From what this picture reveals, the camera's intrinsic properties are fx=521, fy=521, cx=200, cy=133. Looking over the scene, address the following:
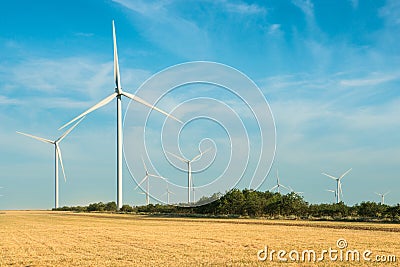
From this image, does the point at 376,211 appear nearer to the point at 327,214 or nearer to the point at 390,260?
the point at 327,214

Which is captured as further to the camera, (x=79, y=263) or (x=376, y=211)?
(x=376, y=211)

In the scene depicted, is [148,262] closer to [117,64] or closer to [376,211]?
[117,64]

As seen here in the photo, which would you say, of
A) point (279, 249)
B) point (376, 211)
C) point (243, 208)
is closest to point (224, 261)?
point (279, 249)

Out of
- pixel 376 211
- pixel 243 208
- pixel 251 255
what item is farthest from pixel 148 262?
pixel 243 208

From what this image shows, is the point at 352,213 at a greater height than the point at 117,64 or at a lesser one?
lesser

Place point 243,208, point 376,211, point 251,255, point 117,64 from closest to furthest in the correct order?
1. point 251,255
2. point 117,64
3. point 376,211
4. point 243,208

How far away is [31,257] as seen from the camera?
111 feet

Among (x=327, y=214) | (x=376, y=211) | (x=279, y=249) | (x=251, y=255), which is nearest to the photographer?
(x=251, y=255)

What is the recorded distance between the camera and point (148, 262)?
3019 cm

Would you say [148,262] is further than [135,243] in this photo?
No

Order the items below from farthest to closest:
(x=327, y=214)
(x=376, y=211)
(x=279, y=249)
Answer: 1. (x=327, y=214)
2. (x=376, y=211)
3. (x=279, y=249)

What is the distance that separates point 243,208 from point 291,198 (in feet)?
44.0

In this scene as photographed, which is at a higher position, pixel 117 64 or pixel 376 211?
pixel 117 64

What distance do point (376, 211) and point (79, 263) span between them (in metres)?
95.0
